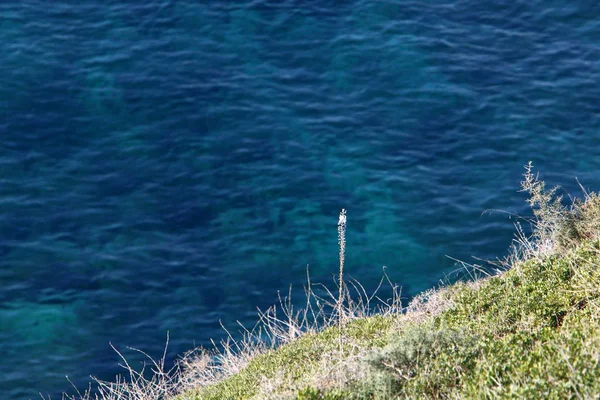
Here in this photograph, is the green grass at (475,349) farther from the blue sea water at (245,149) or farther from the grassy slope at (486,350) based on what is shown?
the blue sea water at (245,149)

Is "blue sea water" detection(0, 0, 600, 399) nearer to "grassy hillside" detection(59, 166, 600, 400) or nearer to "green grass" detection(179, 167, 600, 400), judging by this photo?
"grassy hillside" detection(59, 166, 600, 400)

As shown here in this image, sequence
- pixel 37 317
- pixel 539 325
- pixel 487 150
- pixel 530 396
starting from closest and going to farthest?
1. pixel 530 396
2. pixel 539 325
3. pixel 37 317
4. pixel 487 150

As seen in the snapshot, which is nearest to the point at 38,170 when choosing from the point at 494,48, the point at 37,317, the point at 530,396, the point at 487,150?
the point at 37,317

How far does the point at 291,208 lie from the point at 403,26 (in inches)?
351

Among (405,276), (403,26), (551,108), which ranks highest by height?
(403,26)

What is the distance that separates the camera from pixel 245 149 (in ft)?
74.4

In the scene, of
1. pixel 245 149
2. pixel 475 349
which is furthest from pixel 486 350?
pixel 245 149

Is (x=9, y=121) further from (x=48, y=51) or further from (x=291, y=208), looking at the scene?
(x=291, y=208)

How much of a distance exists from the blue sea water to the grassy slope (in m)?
6.78

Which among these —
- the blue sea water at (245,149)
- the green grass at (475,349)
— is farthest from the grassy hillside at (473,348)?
the blue sea water at (245,149)

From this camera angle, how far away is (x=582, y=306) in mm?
10156

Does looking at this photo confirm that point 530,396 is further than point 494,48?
No

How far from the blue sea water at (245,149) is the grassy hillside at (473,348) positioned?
228 inches

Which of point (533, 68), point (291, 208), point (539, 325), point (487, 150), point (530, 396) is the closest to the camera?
point (530, 396)
